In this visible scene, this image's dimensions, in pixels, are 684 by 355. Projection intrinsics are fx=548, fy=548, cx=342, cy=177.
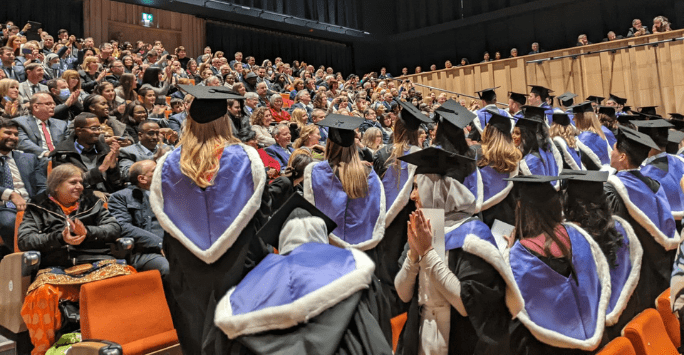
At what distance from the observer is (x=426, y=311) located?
8.00 feet

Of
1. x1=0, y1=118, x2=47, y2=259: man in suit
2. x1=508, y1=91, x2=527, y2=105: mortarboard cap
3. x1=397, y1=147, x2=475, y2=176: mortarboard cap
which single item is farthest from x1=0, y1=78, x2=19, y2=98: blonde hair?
x1=508, y1=91, x2=527, y2=105: mortarboard cap

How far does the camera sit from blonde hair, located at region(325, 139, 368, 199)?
3635 mm

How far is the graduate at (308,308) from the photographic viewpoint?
1635 mm

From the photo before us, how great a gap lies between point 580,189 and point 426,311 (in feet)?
3.41

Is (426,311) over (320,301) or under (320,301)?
under

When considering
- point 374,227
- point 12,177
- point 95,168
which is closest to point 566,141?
point 374,227

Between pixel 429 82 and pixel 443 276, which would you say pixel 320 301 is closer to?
pixel 443 276

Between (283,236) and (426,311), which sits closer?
(283,236)

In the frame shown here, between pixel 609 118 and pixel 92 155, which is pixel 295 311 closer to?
pixel 92 155

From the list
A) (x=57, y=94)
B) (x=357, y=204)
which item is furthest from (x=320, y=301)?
(x=57, y=94)

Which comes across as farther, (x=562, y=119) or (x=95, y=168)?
(x=562, y=119)

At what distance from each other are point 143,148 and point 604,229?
176 inches

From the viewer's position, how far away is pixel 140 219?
426cm

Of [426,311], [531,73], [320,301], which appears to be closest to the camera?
[320,301]
